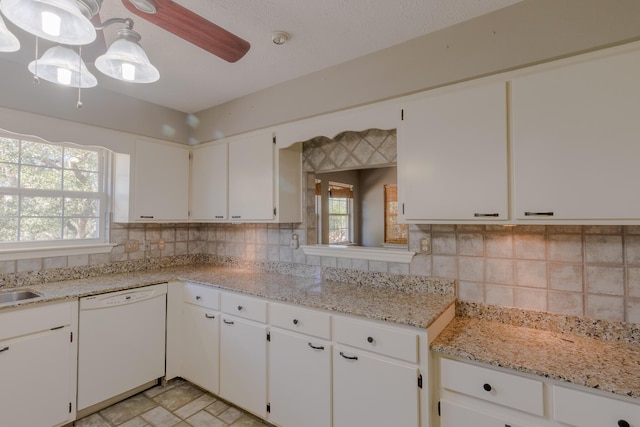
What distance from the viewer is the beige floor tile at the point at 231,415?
6.95 feet

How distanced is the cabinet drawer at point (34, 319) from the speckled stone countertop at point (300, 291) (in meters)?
0.05

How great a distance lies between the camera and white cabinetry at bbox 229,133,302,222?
8.27ft

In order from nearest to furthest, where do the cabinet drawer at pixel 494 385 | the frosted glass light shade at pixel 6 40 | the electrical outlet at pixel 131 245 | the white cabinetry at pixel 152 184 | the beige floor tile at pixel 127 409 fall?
the frosted glass light shade at pixel 6 40 < the cabinet drawer at pixel 494 385 < the beige floor tile at pixel 127 409 < the white cabinetry at pixel 152 184 < the electrical outlet at pixel 131 245

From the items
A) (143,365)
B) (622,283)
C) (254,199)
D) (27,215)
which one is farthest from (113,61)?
(622,283)

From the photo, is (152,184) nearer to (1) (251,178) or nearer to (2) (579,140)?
(1) (251,178)

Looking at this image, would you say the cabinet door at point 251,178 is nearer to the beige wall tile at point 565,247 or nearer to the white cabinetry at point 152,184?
the white cabinetry at point 152,184

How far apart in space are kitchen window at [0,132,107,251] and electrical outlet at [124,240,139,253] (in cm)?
17

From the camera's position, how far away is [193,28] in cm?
118

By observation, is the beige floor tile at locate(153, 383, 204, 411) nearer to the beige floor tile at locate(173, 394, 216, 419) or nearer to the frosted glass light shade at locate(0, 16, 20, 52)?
the beige floor tile at locate(173, 394, 216, 419)

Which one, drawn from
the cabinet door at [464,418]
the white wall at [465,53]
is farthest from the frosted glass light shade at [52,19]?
the cabinet door at [464,418]

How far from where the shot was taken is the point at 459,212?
168 centimetres

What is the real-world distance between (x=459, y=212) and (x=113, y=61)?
184 centimetres

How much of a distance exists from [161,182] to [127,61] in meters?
1.71

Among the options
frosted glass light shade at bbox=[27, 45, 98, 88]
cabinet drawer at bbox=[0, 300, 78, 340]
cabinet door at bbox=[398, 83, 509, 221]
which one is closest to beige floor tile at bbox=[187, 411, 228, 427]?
cabinet drawer at bbox=[0, 300, 78, 340]
